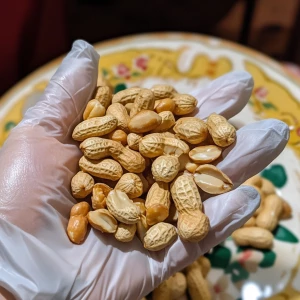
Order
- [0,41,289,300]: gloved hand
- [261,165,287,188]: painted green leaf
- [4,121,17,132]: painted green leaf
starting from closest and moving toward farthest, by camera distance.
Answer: [0,41,289,300]: gloved hand → [261,165,287,188]: painted green leaf → [4,121,17,132]: painted green leaf

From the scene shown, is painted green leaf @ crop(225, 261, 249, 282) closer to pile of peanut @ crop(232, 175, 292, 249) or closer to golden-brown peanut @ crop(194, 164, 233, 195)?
pile of peanut @ crop(232, 175, 292, 249)

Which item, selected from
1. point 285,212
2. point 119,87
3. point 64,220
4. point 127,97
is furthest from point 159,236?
point 119,87

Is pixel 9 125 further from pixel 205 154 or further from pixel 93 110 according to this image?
pixel 205 154

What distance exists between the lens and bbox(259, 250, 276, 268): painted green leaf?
2.99 feet

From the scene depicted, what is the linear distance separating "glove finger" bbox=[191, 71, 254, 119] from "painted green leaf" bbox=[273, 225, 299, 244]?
10.6 inches

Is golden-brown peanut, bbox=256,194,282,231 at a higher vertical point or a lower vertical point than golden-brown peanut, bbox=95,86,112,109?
lower

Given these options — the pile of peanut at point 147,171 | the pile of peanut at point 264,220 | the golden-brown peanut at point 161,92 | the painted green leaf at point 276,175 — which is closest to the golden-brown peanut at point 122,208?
the pile of peanut at point 147,171

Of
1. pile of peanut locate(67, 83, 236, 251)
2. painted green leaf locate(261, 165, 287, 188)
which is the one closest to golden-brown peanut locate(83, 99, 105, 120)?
pile of peanut locate(67, 83, 236, 251)

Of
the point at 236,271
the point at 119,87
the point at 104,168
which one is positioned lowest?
the point at 236,271

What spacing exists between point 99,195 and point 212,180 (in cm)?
17

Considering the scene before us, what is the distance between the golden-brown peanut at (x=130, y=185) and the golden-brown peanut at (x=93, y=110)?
0.39ft

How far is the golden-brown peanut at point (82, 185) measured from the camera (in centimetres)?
74

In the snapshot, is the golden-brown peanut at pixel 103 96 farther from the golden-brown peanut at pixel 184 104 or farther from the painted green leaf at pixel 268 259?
→ the painted green leaf at pixel 268 259

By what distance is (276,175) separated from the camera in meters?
1.03
